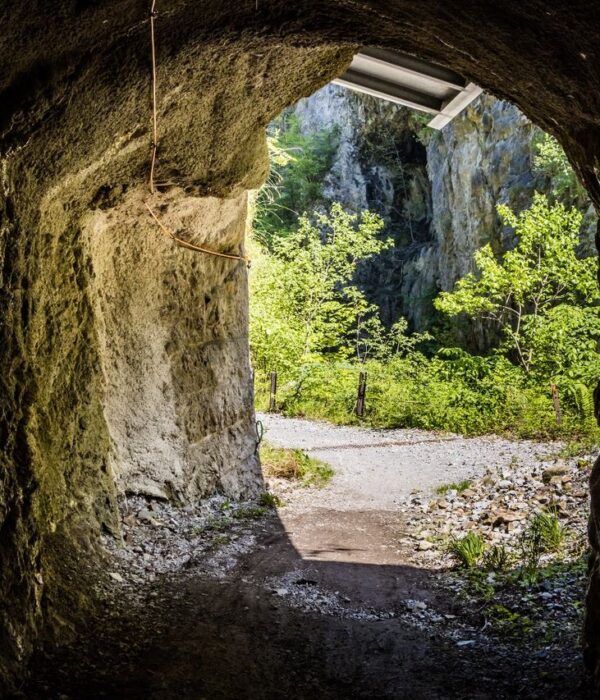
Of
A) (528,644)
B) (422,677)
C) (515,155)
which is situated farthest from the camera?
(515,155)

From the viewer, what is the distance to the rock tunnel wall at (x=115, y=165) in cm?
315

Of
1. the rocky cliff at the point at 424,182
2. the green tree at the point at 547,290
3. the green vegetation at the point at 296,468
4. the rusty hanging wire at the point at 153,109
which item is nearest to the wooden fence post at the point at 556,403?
the green tree at the point at 547,290

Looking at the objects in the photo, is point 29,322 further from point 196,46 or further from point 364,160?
point 364,160

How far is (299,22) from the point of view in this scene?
13.0 feet

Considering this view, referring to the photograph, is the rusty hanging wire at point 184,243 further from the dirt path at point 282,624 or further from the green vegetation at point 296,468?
the green vegetation at point 296,468

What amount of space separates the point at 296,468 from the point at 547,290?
33.9ft

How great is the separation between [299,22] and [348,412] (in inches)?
574

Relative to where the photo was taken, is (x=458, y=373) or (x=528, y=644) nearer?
(x=528, y=644)

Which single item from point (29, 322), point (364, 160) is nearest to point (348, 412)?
point (29, 322)

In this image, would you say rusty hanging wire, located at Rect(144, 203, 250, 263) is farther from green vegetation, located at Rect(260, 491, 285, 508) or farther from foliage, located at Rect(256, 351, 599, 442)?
foliage, located at Rect(256, 351, 599, 442)

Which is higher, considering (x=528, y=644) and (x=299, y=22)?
(x=299, y=22)

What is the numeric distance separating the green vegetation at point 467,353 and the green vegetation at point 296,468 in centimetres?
497

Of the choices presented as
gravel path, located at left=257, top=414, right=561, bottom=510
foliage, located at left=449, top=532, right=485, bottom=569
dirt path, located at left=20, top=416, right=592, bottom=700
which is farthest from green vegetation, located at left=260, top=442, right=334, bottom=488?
foliage, located at left=449, top=532, right=485, bottom=569

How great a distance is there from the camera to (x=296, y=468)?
1032 centimetres
